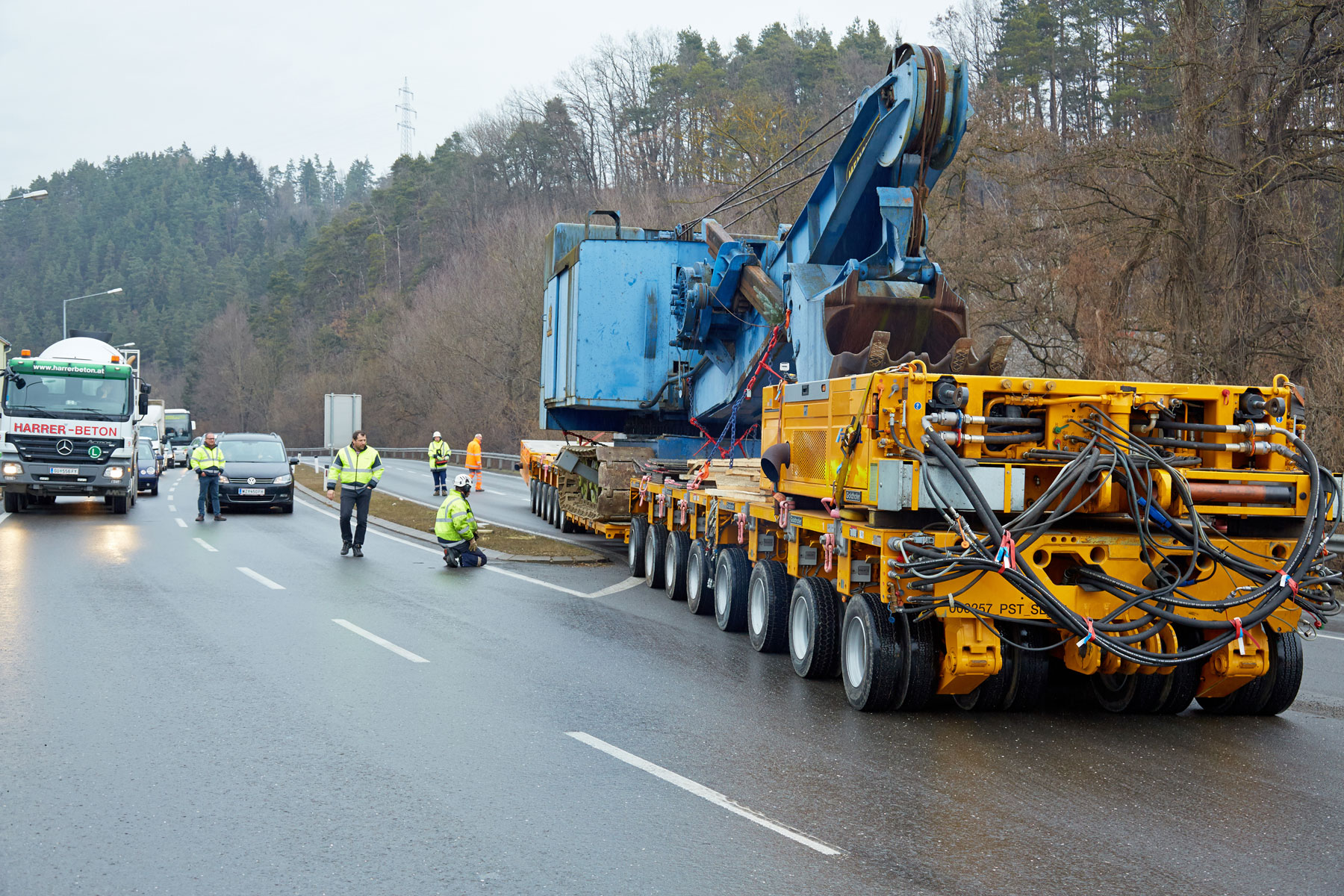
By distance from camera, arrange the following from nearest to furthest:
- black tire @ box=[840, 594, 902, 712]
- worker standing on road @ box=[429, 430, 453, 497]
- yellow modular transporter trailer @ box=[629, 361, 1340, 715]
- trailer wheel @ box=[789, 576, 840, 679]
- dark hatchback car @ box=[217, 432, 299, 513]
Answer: yellow modular transporter trailer @ box=[629, 361, 1340, 715]
black tire @ box=[840, 594, 902, 712]
trailer wheel @ box=[789, 576, 840, 679]
dark hatchback car @ box=[217, 432, 299, 513]
worker standing on road @ box=[429, 430, 453, 497]

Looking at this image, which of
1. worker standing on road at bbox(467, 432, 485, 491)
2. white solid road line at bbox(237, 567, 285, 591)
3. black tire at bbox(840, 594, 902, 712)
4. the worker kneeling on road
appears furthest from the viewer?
worker standing on road at bbox(467, 432, 485, 491)

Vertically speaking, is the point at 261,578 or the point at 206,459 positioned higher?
the point at 206,459

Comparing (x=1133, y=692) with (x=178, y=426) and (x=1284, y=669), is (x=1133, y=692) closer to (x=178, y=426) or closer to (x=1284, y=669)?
(x=1284, y=669)

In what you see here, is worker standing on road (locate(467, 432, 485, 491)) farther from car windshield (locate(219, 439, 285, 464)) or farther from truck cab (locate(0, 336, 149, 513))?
truck cab (locate(0, 336, 149, 513))

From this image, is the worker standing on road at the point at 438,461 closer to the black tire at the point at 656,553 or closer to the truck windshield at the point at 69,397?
the truck windshield at the point at 69,397

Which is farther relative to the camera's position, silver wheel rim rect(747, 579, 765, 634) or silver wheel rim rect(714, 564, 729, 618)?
silver wheel rim rect(714, 564, 729, 618)

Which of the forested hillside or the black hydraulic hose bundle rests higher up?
the forested hillside

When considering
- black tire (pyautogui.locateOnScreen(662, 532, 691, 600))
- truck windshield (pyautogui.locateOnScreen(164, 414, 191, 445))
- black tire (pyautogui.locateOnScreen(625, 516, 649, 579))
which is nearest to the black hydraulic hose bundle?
black tire (pyautogui.locateOnScreen(662, 532, 691, 600))

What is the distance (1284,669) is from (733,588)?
4663 millimetres

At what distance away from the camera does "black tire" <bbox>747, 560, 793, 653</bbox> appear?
→ 33.1ft

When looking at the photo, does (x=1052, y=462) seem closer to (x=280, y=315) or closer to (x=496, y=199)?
(x=496, y=199)

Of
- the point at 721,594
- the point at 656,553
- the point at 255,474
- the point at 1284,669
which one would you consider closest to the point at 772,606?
the point at 721,594

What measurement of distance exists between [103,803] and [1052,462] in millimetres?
5642

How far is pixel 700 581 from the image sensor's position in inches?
487
